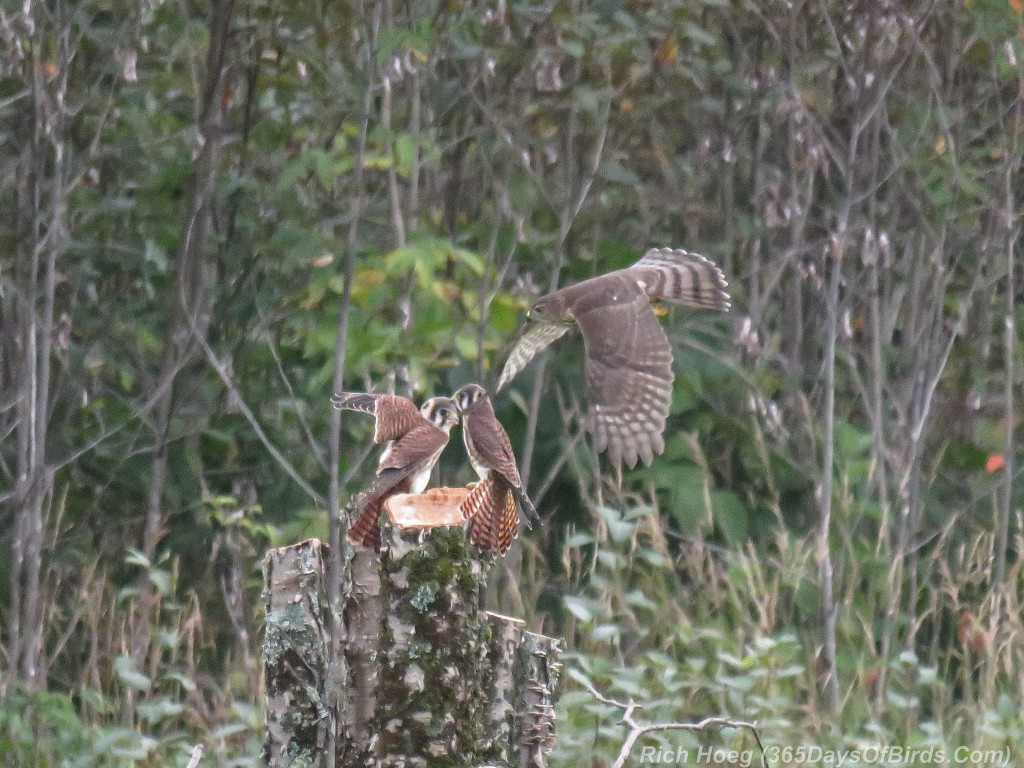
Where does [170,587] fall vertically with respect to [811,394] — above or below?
below

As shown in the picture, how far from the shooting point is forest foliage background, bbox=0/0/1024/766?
4848 mm

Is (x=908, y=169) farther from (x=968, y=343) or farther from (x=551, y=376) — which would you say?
(x=551, y=376)

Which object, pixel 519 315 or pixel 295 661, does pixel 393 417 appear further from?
pixel 519 315

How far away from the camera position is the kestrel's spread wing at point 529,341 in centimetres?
472

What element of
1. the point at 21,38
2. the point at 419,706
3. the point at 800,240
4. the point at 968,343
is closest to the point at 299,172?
the point at 21,38

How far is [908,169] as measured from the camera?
233 inches

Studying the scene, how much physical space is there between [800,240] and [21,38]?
2.84 m

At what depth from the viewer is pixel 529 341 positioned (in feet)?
16.1

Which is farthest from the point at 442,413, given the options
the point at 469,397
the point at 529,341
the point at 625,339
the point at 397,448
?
the point at 529,341

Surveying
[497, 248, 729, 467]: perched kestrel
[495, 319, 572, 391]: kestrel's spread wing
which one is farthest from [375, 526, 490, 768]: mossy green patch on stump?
[495, 319, 572, 391]: kestrel's spread wing

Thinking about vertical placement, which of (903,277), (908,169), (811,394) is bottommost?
(811,394)

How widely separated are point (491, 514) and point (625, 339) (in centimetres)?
165

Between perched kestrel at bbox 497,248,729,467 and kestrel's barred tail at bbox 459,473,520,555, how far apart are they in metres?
0.90

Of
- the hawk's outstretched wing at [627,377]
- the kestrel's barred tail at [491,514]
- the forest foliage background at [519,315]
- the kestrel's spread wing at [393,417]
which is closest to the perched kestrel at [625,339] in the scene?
the hawk's outstretched wing at [627,377]
